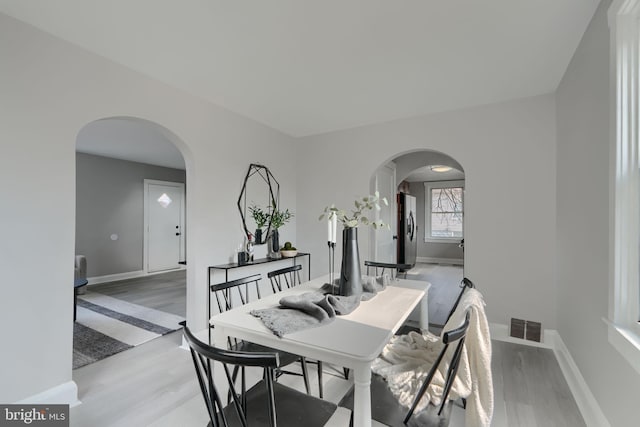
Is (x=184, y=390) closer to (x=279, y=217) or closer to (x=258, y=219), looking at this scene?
(x=258, y=219)

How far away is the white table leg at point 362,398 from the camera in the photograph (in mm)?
1135

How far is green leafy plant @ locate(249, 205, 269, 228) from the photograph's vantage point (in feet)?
11.7

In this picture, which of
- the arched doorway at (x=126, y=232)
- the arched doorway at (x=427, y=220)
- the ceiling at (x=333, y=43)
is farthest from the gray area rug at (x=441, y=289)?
the arched doorway at (x=126, y=232)

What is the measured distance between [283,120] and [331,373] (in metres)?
2.81

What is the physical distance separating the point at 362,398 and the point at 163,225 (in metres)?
6.79

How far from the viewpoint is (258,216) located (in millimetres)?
3584

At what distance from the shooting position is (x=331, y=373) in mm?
2396

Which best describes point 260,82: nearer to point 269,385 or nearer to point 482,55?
point 482,55

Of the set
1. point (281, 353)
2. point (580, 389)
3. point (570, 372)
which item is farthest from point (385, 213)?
point (281, 353)

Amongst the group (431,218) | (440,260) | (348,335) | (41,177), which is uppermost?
(41,177)

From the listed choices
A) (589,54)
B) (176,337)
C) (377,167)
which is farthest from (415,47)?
(176,337)

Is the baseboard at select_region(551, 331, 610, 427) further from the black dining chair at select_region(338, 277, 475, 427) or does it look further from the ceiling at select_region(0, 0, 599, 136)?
the ceiling at select_region(0, 0, 599, 136)

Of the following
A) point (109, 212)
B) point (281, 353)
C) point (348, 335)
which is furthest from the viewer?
point (109, 212)

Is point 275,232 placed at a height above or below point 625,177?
below
